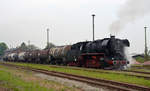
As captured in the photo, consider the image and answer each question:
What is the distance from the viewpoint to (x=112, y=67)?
20031 mm

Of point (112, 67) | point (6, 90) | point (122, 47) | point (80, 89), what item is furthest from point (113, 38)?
point (6, 90)

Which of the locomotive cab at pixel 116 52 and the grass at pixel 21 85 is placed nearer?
the grass at pixel 21 85

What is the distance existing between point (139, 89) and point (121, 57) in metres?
11.6

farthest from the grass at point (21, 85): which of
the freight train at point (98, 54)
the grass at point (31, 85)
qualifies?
the freight train at point (98, 54)

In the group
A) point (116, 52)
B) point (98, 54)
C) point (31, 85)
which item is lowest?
point (31, 85)

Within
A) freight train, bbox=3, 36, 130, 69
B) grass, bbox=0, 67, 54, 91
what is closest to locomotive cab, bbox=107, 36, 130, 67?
freight train, bbox=3, 36, 130, 69

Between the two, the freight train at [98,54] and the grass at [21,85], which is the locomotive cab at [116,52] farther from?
the grass at [21,85]

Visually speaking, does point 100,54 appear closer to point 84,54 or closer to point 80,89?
point 84,54

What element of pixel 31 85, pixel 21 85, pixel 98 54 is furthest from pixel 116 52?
pixel 21 85

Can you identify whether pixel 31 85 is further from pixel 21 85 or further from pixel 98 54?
pixel 98 54

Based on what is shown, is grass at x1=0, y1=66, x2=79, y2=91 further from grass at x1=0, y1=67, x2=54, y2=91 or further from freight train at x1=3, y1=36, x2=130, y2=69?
freight train at x1=3, y1=36, x2=130, y2=69

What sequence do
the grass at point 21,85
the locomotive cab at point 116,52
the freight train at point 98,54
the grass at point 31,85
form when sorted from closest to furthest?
1. the grass at point 21,85
2. the grass at point 31,85
3. the locomotive cab at point 116,52
4. the freight train at point 98,54

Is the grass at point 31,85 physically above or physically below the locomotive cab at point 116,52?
below

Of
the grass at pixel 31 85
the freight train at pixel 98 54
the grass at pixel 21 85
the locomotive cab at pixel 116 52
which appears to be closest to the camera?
the grass at pixel 21 85
